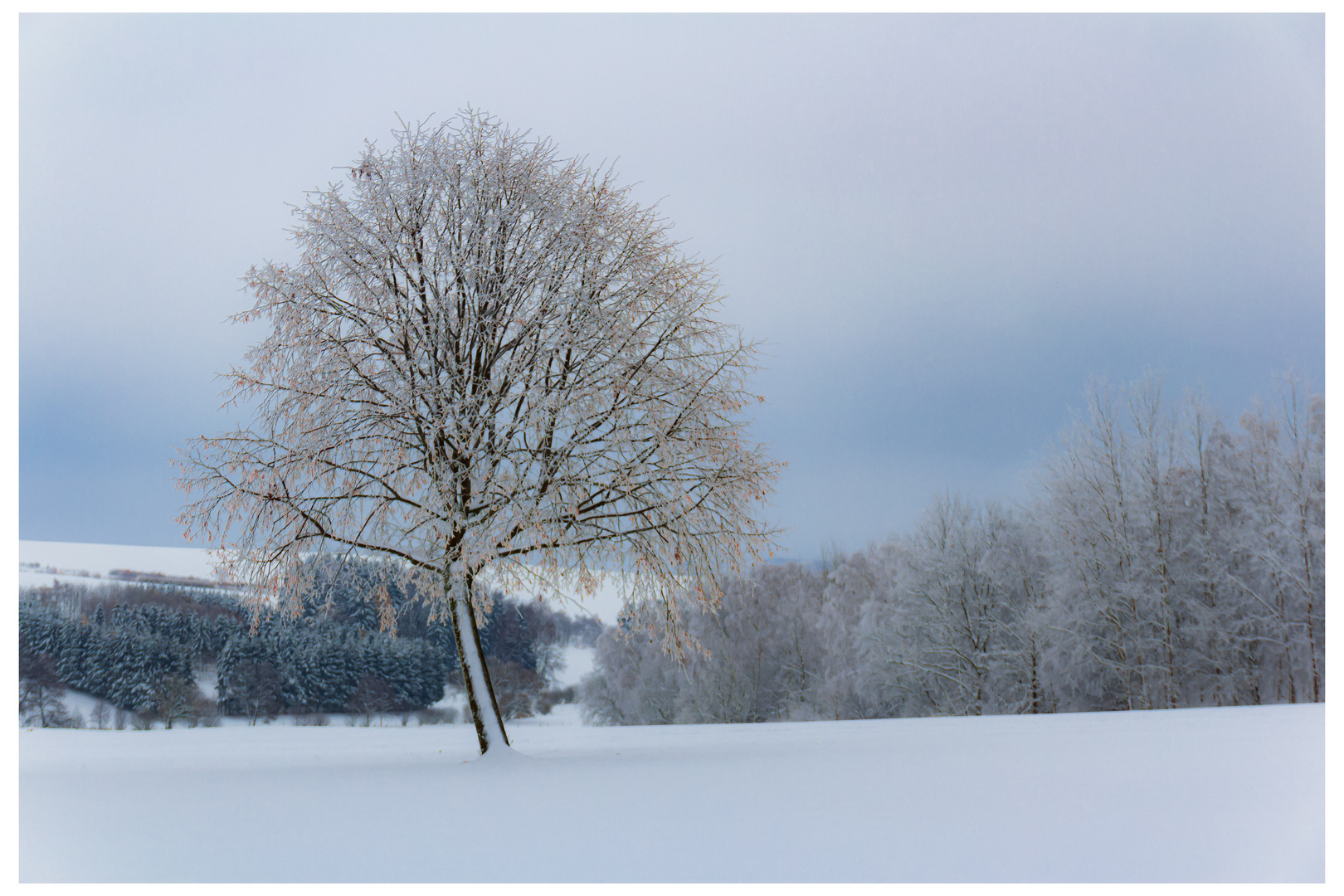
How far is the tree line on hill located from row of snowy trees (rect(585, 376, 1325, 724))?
710cm

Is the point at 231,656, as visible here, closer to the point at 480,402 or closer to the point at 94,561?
the point at 94,561

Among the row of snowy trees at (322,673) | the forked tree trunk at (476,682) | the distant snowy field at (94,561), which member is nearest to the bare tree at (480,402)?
the forked tree trunk at (476,682)

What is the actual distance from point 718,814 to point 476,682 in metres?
4.09

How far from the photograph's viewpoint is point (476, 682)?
8.53 metres

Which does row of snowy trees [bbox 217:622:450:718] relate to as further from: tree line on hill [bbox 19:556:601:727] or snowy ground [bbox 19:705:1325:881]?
snowy ground [bbox 19:705:1325:881]

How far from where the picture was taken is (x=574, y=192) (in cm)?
907

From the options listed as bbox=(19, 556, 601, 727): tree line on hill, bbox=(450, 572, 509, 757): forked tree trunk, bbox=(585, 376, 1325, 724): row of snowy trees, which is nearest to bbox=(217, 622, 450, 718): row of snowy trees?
bbox=(19, 556, 601, 727): tree line on hill

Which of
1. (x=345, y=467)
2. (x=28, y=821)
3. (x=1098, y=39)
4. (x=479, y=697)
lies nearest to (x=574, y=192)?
(x=345, y=467)

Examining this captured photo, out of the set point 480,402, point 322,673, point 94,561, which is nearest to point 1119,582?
point 480,402

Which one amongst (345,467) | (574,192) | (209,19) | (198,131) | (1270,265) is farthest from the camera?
(1270,265)

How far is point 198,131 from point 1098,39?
18.1 meters

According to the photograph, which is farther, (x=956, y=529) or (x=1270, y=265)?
(x=956, y=529)

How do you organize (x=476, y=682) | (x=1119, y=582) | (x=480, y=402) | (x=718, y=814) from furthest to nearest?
(x=1119, y=582)
(x=476, y=682)
(x=480, y=402)
(x=718, y=814)

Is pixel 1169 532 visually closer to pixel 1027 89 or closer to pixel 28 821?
pixel 1027 89
